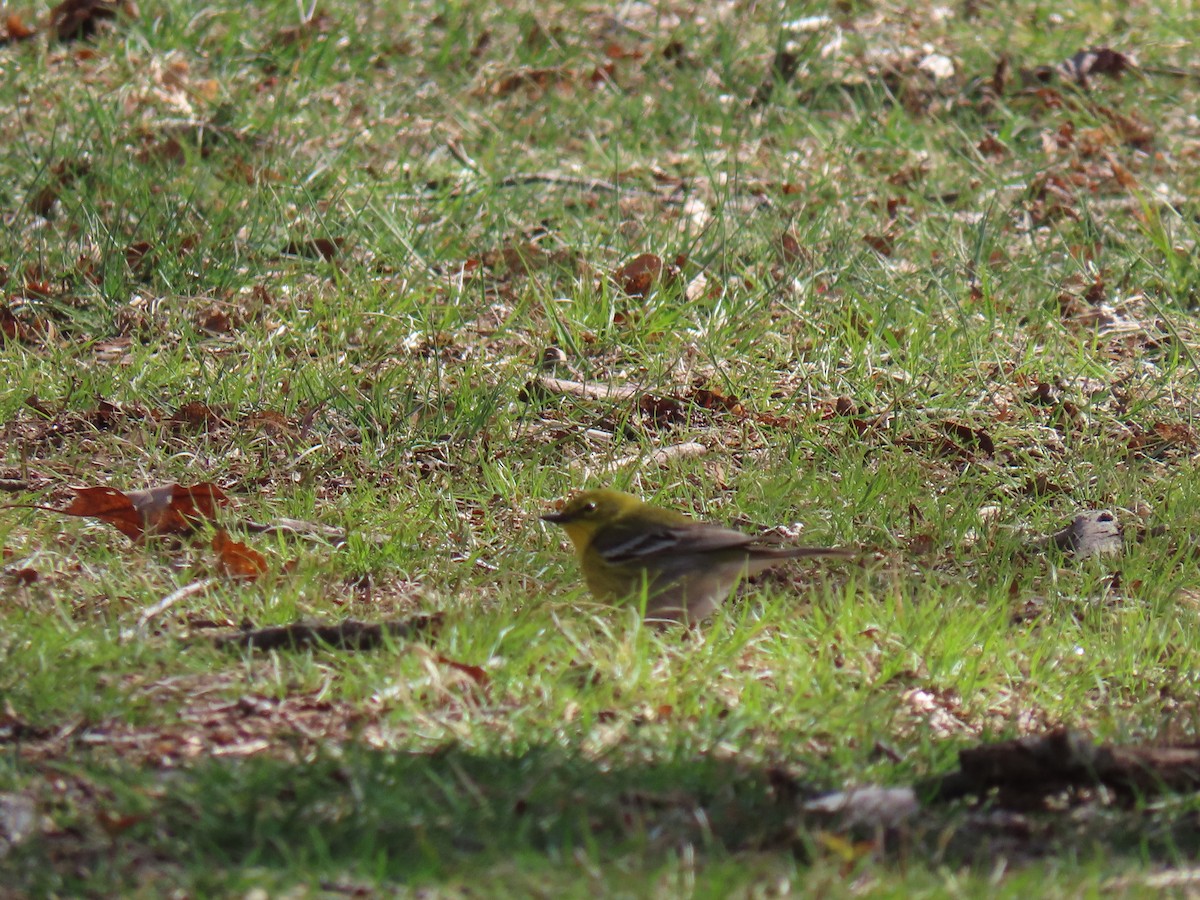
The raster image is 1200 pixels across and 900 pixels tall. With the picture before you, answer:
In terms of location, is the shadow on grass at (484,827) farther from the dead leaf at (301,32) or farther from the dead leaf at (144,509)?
the dead leaf at (301,32)

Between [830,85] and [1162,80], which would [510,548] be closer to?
[830,85]

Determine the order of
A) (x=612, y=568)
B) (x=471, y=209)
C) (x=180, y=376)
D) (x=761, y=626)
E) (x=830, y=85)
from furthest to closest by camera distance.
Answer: (x=830, y=85) → (x=471, y=209) → (x=180, y=376) → (x=612, y=568) → (x=761, y=626)

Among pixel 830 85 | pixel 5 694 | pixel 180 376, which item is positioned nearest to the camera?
pixel 5 694

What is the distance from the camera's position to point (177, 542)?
16.5 feet

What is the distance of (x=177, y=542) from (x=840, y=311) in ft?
10.6

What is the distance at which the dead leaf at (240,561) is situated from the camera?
4.64 metres

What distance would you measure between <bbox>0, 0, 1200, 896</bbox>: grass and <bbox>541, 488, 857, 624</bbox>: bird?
16 cm

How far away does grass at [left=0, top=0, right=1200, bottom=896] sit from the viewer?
3.24 m

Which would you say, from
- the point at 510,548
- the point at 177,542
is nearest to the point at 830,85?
the point at 510,548

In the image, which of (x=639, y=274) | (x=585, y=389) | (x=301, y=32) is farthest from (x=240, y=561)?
(x=301, y=32)

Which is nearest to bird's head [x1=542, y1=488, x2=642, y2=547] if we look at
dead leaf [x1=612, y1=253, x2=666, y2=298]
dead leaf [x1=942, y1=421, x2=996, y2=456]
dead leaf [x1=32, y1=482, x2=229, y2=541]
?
dead leaf [x1=32, y1=482, x2=229, y2=541]

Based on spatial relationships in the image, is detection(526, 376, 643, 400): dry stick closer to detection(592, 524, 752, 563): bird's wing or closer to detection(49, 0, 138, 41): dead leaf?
detection(592, 524, 752, 563): bird's wing

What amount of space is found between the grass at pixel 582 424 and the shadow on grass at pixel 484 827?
0.01 meters

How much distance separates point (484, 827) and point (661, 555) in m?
1.69
